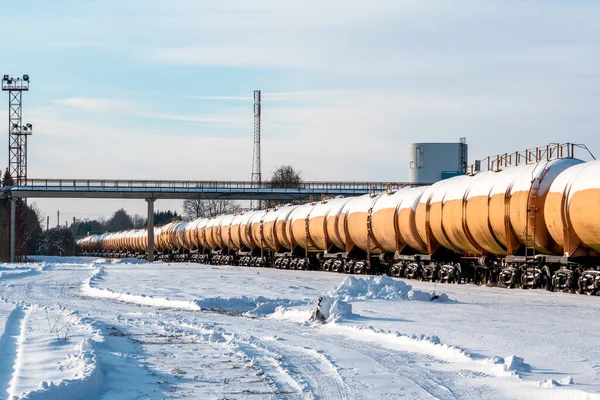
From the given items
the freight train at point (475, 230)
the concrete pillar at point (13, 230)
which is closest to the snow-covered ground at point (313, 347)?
the freight train at point (475, 230)

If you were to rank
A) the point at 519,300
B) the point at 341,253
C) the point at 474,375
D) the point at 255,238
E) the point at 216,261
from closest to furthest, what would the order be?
1. the point at 474,375
2. the point at 519,300
3. the point at 341,253
4. the point at 255,238
5. the point at 216,261

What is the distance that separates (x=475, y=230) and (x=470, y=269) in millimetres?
3837

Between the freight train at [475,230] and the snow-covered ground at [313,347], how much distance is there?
1520 mm

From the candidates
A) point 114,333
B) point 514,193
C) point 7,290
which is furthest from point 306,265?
point 114,333

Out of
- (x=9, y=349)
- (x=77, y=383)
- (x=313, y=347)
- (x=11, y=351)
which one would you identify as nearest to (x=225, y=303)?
(x=313, y=347)

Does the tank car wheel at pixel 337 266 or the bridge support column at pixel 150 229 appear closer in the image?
the tank car wheel at pixel 337 266

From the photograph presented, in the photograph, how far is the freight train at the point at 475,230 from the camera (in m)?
23.7

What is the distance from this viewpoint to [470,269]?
31.6 m

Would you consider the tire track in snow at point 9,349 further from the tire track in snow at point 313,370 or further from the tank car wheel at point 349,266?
the tank car wheel at point 349,266

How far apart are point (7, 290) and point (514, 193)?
17.2 metres

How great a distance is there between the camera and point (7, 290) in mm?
30734

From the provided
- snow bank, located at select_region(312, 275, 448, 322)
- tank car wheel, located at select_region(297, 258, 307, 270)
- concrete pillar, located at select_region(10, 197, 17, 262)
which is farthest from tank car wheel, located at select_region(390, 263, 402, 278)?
concrete pillar, located at select_region(10, 197, 17, 262)

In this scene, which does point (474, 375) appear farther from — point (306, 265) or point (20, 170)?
point (20, 170)

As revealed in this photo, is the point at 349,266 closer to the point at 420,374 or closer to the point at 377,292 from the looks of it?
the point at 377,292
